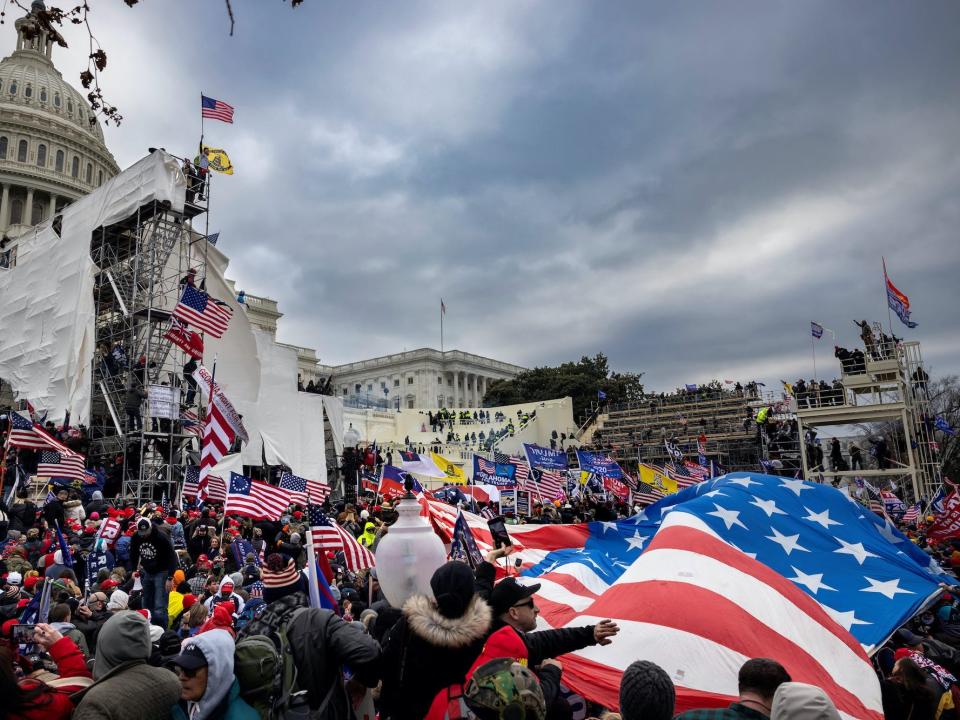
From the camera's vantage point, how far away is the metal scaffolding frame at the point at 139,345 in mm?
22703

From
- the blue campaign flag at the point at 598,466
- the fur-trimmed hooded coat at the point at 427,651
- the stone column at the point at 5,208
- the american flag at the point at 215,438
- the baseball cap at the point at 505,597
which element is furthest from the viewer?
the stone column at the point at 5,208

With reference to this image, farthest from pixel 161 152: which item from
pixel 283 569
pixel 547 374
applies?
pixel 547 374

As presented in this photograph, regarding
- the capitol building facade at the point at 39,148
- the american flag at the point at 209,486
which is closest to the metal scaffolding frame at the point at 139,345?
the american flag at the point at 209,486

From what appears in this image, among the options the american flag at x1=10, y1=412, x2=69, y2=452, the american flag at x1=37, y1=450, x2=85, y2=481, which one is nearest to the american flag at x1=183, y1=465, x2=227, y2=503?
the american flag at x1=37, y1=450, x2=85, y2=481

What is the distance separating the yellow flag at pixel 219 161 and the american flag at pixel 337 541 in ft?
72.3

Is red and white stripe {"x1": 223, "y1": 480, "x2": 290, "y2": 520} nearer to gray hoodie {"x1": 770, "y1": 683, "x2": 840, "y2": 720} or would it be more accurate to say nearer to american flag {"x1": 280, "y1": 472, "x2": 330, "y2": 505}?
american flag {"x1": 280, "y1": 472, "x2": 330, "y2": 505}

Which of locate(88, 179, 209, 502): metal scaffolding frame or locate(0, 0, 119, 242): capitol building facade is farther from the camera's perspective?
locate(0, 0, 119, 242): capitol building facade

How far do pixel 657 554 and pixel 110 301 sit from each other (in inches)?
1157

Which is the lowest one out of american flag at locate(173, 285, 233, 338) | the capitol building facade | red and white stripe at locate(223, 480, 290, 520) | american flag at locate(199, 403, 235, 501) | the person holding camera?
the person holding camera

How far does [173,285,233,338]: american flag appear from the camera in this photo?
19.4m

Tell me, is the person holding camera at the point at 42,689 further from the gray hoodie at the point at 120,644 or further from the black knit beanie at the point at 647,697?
the black knit beanie at the point at 647,697

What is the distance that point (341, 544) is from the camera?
7844mm

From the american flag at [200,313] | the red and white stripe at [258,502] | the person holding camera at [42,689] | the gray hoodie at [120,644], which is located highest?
the american flag at [200,313]

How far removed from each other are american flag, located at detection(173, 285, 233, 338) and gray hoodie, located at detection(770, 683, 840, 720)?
19580mm
